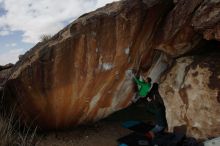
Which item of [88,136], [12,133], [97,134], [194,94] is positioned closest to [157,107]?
[194,94]

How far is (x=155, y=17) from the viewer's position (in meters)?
5.57

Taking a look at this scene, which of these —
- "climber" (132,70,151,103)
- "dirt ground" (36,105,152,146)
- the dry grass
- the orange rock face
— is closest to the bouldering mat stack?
"dirt ground" (36,105,152,146)

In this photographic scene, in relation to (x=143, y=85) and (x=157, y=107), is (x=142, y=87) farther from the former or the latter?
(x=157, y=107)

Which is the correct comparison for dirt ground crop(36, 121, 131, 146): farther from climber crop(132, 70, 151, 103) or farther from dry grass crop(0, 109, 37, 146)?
climber crop(132, 70, 151, 103)

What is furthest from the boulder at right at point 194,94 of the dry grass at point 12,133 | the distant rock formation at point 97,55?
the dry grass at point 12,133

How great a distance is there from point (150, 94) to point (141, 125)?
565 mm

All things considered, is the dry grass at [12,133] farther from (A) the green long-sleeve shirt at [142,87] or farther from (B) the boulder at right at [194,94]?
(B) the boulder at right at [194,94]

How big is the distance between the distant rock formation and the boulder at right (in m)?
0.06

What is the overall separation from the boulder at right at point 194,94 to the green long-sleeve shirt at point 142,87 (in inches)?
10.5

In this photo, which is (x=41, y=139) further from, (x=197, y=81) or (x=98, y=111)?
(x=197, y=81)

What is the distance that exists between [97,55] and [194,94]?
1.59m

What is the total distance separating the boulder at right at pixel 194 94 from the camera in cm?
480

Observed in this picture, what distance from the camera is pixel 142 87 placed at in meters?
5.73

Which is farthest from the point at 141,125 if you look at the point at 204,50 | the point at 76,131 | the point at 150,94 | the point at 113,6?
the point at 113,6
